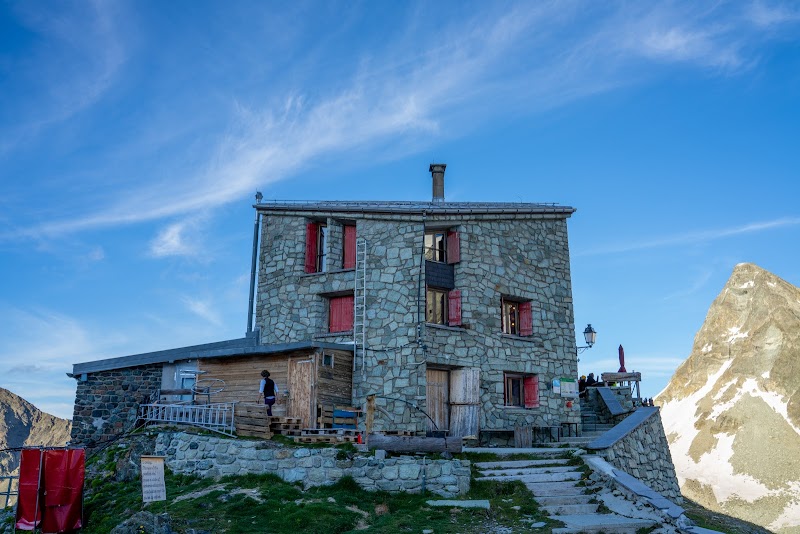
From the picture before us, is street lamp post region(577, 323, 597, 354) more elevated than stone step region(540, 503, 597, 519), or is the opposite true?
street lamp post region(577, 323, 597, 354)

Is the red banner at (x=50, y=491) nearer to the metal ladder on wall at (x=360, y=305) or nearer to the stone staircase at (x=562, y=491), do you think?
the metal ladder on wall at (x=360, y=305)

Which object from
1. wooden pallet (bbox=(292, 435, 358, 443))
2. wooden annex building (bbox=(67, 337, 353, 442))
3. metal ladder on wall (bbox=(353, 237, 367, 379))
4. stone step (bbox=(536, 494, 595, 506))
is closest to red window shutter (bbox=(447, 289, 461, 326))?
metal ladder on wall (bbox=(353, 237, 367, 379))

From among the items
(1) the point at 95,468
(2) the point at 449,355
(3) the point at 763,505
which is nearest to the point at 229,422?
(1) the point at 95,468

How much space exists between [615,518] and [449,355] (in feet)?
30.6

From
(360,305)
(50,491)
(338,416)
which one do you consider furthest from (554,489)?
(50,491)

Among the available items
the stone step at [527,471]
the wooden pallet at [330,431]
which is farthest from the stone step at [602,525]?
the wooden pallet at [330,431]

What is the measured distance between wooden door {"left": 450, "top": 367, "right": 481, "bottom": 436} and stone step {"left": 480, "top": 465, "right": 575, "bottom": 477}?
4.74 m

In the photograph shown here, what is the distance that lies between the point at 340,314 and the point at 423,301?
305 centimetres

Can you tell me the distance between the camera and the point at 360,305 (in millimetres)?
21969

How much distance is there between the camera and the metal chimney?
27531 mm

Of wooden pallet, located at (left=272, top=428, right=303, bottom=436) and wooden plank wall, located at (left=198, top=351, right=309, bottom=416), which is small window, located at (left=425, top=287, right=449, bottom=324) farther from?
wooden pallet, located at (left=272, top=428, right=303, bottom=436)

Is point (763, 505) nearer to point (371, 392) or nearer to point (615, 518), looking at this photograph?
point (371, 392)

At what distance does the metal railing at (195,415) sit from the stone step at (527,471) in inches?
261

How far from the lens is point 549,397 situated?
75.1ft
